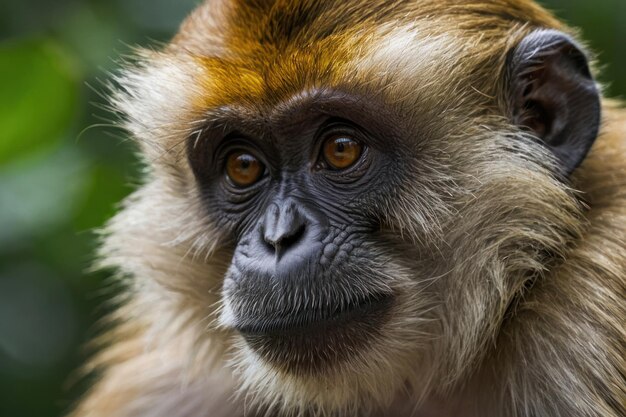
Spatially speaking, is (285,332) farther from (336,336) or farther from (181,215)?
(181,215)

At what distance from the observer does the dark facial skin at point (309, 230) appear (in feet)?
14.9

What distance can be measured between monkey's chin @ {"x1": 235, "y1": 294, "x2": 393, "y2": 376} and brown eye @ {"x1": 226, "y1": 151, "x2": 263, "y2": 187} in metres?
0.82

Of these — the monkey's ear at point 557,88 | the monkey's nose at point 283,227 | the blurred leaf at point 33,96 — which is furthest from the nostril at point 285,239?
the blurred leaf at point 33,96

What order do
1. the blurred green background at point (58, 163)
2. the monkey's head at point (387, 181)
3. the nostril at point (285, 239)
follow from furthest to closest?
the blurred green background at point (58, 163) → the monkey's head at point (387, 181) → the nostril at point (285, 239)

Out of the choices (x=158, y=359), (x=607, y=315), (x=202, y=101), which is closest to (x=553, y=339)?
(x=607, y=315)

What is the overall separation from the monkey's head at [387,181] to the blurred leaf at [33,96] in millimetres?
1780

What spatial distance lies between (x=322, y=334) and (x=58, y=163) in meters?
3.43

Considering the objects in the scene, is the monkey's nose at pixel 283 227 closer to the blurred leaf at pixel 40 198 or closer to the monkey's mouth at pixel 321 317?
the monkey's mouth at pixel 321 317

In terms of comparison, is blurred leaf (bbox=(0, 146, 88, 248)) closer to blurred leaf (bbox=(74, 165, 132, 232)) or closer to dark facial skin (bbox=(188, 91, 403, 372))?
blurred leaf (bbox=(74, 165, 132, 232))

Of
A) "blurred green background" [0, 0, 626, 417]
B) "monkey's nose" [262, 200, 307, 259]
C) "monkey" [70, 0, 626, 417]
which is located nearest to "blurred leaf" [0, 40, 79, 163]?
"blurred green background" [0, 0, 626, 417]

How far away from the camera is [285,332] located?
4648 millimetres

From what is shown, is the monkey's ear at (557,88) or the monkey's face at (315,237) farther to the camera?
the monkey's ear at (557,88)

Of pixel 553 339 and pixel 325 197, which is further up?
pixel 325 197

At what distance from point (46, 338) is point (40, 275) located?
2.10ft
